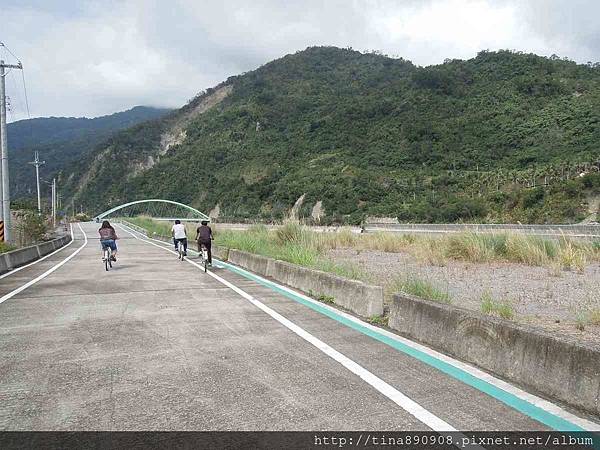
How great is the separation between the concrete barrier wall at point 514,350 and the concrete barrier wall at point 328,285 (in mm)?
1302

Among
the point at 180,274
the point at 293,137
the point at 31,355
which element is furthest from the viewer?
the point at 293,137

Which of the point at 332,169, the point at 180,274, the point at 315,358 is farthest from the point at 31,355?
the point at 332,169

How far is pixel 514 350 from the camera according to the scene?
5.56m

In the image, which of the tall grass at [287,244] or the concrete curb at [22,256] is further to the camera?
the concrete curb at [22,256]

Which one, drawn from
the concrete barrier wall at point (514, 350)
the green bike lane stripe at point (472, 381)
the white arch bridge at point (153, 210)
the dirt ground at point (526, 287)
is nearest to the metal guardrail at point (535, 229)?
the dirt ground at point (526, 287)

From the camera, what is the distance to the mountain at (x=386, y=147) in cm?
6131

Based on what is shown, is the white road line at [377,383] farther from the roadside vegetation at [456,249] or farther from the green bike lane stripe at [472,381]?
the roadside vegetation at [456,249]

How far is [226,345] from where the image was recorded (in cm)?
704

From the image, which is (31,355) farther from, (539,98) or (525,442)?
(539,98)

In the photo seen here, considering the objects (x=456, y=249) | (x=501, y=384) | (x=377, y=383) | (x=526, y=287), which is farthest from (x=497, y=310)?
(x=456, y=249)

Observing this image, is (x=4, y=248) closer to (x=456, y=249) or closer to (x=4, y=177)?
(x=4, y=177)

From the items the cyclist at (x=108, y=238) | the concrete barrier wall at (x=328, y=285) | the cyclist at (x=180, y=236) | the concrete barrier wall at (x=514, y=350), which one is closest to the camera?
the concrete barrier wall at (x=514, y=350)

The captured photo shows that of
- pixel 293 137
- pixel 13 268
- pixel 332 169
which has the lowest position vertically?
pixel 13 268

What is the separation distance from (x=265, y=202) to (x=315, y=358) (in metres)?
91.7
